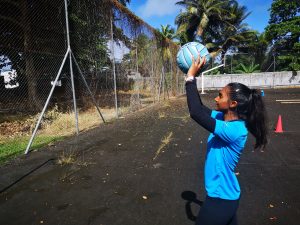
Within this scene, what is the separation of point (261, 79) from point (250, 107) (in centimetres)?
3520

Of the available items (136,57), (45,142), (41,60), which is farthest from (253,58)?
(45,142)

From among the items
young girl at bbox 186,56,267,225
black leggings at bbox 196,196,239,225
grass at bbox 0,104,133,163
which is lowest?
grass at bbox 0,104,133,163

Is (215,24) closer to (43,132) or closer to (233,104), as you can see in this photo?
(43,132)

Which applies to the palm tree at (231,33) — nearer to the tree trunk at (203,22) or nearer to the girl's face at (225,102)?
the tree trunk at (203,22)

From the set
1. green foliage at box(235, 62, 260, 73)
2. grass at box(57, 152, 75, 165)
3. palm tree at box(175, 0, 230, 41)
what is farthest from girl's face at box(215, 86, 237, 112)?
palm tree at box(175, 0, 230, 41)

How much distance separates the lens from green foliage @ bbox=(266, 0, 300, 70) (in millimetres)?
33588

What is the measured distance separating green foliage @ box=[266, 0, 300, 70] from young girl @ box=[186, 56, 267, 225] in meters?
34.9

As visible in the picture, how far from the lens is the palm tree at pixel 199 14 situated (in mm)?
38062

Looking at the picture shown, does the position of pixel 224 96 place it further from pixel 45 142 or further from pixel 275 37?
pixel 275 37

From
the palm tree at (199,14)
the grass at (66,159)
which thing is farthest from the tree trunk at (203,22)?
the grass at (66,159)

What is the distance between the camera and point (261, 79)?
3478cm

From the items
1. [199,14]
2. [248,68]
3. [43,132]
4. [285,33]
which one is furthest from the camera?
[199,14]

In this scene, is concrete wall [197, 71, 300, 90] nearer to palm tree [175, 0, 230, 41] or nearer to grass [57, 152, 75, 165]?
palm tree [175, 0, 230, 41]

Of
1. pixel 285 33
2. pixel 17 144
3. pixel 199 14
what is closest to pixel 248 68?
pixel 285 33
